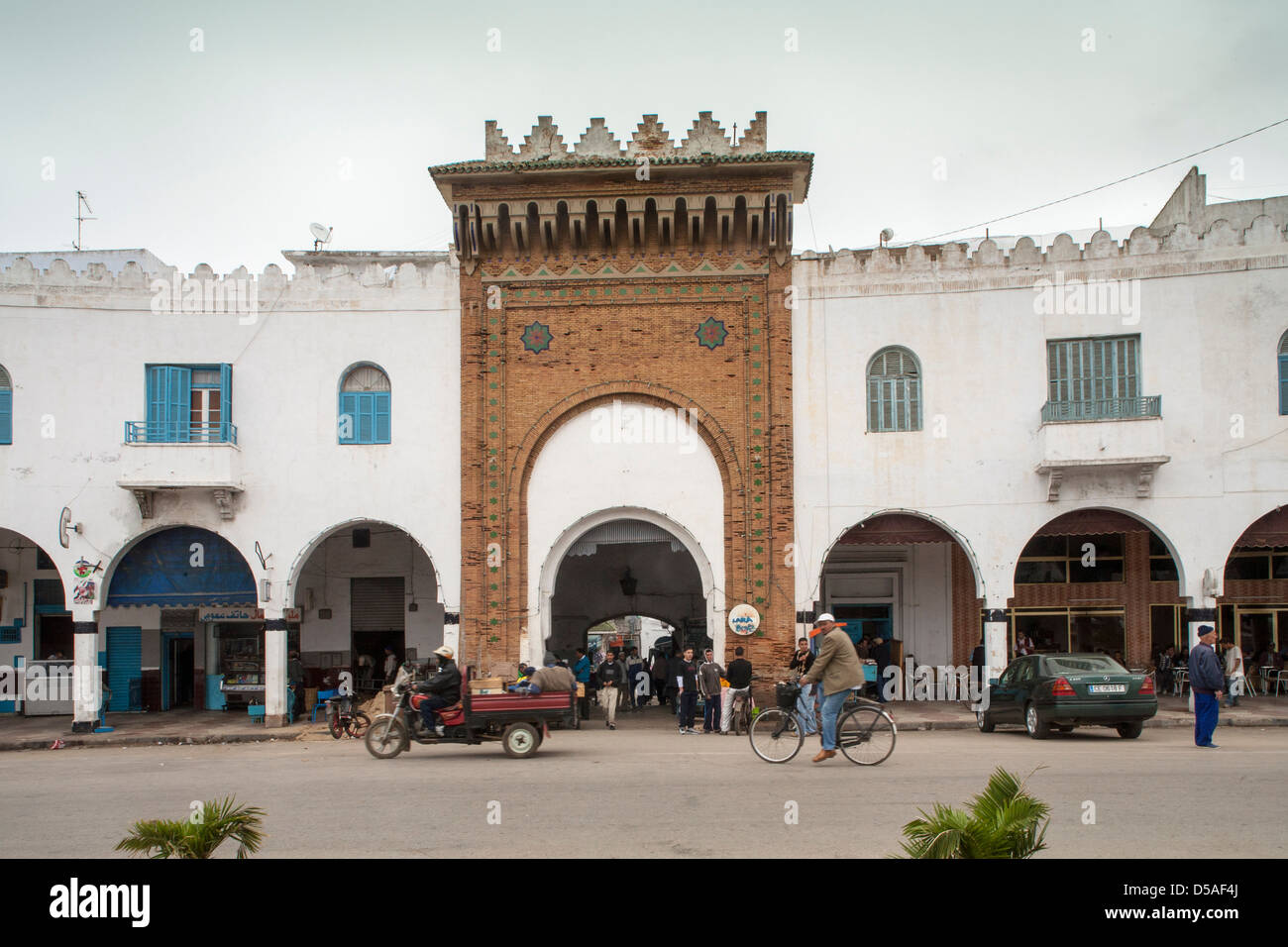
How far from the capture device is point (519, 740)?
47.2 ft

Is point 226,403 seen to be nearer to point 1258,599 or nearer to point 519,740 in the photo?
point 519,740

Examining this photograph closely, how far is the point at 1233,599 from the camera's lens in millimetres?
23688

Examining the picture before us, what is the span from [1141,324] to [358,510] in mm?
15331

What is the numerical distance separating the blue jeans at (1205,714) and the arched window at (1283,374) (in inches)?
320

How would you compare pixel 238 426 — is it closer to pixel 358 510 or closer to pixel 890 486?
pixel 358 510

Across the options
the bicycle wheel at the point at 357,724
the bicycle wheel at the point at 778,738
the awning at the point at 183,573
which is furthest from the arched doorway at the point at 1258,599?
the awning at the point at 183,573

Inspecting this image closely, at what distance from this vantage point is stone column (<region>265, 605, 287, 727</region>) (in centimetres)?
2044

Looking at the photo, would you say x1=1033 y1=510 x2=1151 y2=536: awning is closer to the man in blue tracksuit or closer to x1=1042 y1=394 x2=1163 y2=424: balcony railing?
x1=1042 y1=394 x2=1163 y2=424: balcony railing

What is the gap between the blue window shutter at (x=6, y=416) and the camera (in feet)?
67.9

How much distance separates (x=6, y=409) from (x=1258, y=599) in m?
26.5

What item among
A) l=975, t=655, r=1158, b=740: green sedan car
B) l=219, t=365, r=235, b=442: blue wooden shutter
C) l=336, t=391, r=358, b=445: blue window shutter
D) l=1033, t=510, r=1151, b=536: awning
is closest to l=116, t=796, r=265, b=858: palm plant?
l=975, t=655, r=1158, b=740: green sedan car

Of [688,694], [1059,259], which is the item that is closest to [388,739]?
[688,694]

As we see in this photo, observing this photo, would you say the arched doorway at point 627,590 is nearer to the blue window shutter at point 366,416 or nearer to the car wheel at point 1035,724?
the blue window shutter at point 366,416

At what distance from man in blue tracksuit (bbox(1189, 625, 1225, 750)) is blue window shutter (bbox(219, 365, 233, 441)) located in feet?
55.7
